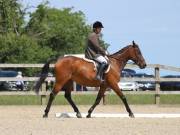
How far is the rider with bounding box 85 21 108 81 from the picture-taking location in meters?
16.0

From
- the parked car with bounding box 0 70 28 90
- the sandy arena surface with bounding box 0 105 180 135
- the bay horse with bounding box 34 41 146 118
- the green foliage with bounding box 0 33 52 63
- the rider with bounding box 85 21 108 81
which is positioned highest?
the rider with bounding box 85 21 108 81

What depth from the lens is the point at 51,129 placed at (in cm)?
1240

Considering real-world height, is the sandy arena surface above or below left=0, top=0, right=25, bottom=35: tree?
below

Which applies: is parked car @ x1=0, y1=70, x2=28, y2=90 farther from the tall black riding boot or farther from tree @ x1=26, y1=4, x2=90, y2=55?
tree @ x1=26, y1=4, x2=90, y2=55

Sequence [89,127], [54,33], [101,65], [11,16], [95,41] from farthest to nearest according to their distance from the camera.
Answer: [54,33] → [11,16] → [101,65] → [95,41] → [89,127]

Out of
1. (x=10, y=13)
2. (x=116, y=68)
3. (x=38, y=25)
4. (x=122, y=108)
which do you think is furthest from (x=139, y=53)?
(x=38, y=25)

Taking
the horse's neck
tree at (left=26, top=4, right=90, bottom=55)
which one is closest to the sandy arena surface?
the horse's neck

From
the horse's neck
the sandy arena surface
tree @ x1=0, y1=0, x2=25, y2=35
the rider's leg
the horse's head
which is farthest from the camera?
tree @ x1=0, y1=0, x2=25, y2=35

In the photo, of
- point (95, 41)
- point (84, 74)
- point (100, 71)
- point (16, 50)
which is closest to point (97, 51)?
point (95, 41)

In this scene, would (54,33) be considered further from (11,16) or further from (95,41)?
(95,41)

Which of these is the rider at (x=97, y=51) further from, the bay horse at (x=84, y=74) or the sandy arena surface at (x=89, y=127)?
the sandy arena surface at (x=89, y=127)

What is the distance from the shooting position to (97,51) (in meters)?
16.2

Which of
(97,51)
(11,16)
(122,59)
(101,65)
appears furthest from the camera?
(11,16)

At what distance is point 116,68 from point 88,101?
8.54 m
